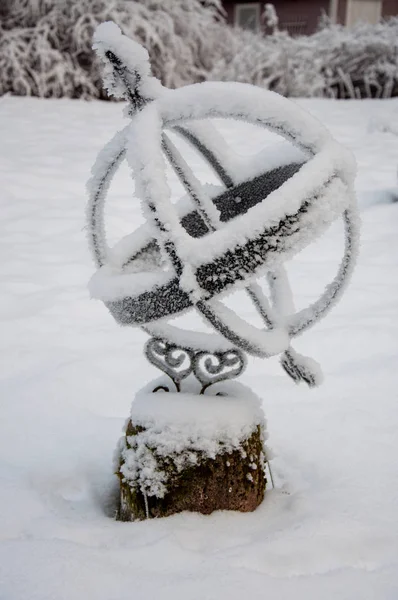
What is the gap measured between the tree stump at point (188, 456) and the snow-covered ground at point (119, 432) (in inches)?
2.5

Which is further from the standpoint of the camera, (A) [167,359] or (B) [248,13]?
(B) [248,13]

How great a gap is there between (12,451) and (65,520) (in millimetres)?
513

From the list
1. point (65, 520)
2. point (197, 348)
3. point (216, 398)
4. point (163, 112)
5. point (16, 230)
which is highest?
point (163, 112)

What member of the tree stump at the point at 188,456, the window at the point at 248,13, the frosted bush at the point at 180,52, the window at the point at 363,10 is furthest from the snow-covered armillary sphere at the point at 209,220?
the window at the point at 248,13

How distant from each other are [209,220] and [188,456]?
710mm

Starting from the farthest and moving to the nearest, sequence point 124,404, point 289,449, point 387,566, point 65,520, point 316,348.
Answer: point 316,348, point 124,404, point 289,449, point 65,520, point 387,566

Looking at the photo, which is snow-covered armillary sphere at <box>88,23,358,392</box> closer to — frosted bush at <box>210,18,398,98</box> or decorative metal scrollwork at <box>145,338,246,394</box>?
decorative metal scrollwork at <box>145,338,246,394</box>

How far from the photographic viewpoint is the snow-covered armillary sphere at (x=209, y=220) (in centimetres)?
155

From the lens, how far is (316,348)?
124 inches

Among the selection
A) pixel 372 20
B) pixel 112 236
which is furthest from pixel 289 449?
pixel 372 20

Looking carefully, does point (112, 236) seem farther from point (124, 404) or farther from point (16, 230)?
point (124, 404)

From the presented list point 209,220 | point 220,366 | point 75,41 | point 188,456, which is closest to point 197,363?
point 220,366

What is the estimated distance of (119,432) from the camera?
2.42 metres

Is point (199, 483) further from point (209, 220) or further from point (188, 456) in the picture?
point (209, 220)
